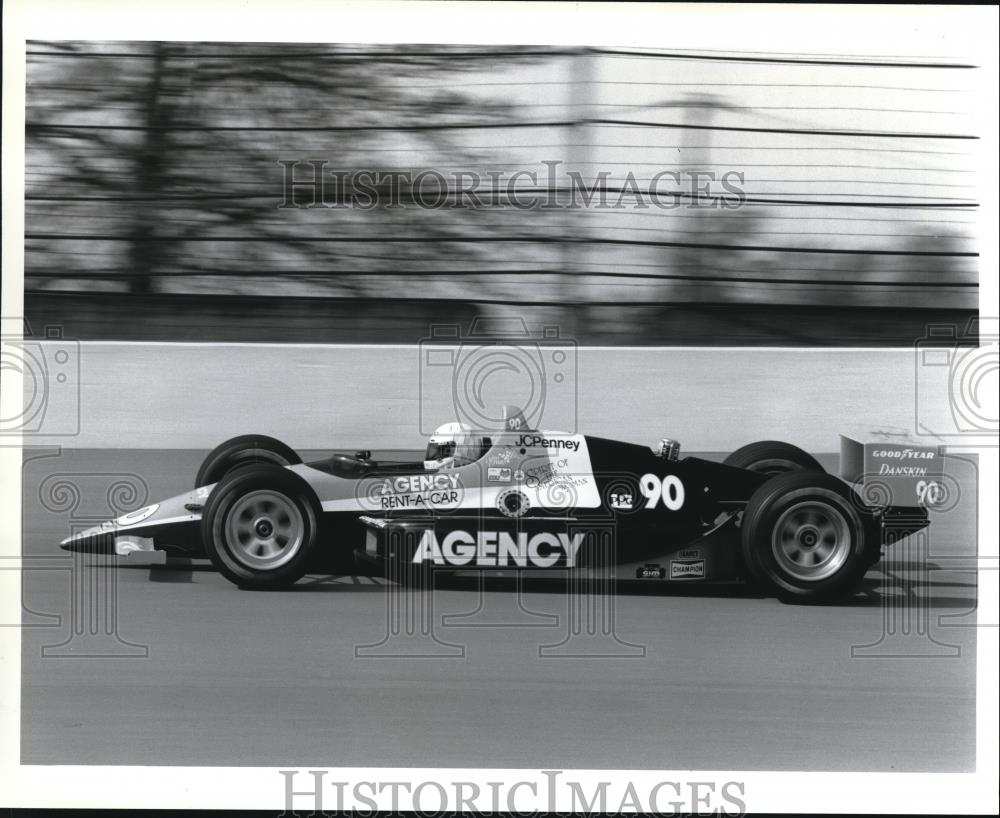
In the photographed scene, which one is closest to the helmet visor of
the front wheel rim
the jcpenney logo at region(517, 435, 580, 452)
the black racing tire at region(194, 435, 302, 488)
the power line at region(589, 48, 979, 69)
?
the jcpenney logo at region(517, 435, 580, 452)

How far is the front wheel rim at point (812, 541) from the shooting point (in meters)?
5.87

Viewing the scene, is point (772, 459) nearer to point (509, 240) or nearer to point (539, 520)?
point (539, 520)

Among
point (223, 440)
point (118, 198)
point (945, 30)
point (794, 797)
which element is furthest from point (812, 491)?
point (118, 198)

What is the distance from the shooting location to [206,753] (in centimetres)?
461

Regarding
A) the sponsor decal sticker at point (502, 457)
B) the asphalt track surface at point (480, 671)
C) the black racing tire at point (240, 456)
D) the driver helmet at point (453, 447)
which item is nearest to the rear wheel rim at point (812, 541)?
the asphalt track surface at point (480, 671)

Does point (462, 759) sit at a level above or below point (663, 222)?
below

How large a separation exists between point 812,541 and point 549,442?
133 centimetres

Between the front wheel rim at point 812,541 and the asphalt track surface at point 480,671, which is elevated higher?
the front wheel rim at point 812,541

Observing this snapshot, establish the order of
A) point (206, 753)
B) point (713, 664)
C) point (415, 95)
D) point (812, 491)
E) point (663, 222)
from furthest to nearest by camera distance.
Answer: point (663, 222) → point (415, 95) → point (812, 491) → point (713, 664) → point (206, 753)

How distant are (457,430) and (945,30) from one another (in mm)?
2815

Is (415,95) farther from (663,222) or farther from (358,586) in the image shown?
(358,586)

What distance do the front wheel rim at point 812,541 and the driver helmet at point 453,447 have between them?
1465 mm

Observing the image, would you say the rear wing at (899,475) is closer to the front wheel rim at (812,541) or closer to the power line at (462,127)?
the front wheel rim at (812,541)

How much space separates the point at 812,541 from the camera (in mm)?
5930
